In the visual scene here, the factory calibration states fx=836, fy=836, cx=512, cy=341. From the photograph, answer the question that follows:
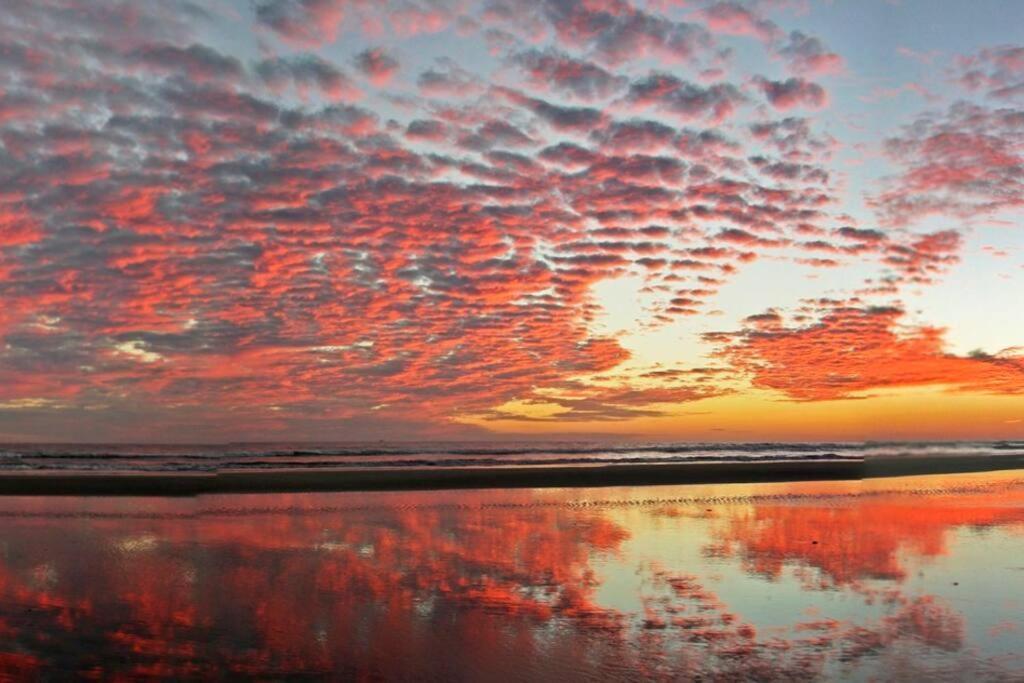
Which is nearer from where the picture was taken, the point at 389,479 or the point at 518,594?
the point at 518,594

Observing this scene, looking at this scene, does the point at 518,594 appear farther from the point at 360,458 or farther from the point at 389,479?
the point at 360,458

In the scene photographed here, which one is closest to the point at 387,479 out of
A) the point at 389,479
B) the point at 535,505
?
the point at 389,479

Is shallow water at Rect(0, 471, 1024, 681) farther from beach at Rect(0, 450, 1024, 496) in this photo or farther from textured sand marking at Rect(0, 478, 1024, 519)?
beach at Rect(0, 450, 1024, 496)

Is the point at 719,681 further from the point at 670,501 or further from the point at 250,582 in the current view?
the point at 670,501

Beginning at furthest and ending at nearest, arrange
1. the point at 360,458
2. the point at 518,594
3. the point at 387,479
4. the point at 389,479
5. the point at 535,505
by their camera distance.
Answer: the point at 360,458 < the point at 387,479 < the point at 389,479 < the point at 535,505 < the point at 518,594

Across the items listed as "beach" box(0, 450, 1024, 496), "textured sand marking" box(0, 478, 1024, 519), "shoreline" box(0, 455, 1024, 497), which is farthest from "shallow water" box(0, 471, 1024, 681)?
"beach" box(0, 450, 1024, 496)

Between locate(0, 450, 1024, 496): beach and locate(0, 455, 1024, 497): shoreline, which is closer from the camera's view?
locate(0, 455, 1024, 497): shoreline

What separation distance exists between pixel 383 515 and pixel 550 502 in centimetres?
604

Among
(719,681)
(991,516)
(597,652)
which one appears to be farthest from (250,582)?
(991,516)

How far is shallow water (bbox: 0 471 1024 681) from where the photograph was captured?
9.81m

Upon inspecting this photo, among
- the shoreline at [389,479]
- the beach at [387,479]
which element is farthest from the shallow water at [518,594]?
the beach at [387,479]

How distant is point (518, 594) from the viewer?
43.8 feet

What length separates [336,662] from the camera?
383 inches

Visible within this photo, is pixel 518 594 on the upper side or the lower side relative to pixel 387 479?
lower
